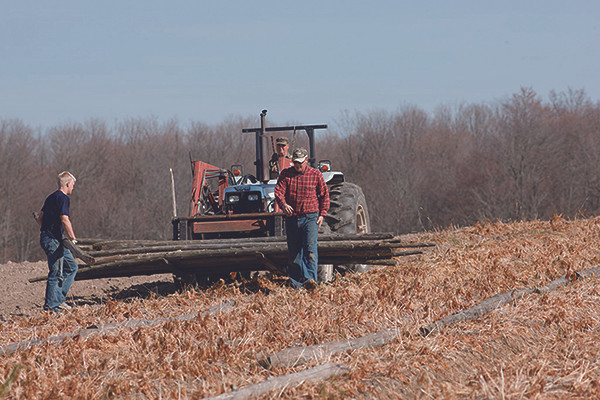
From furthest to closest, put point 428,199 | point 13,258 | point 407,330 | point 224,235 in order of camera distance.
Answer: point 428,199 → point 13,258 → point 224,235 → point 407,330

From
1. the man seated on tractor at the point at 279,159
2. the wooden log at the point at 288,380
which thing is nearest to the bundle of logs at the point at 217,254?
the man seated on tractor at the point at 279,159

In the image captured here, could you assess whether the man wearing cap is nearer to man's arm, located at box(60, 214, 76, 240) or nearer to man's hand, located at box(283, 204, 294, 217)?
man's hand, located at box(283, 204, 294, 217)

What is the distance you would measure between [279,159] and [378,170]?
141ft

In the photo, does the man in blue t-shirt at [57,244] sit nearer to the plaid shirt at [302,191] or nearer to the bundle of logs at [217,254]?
the bundle of logs at [217,254]

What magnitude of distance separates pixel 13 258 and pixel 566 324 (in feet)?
137

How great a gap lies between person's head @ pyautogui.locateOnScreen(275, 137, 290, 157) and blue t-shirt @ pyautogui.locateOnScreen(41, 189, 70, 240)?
3.16 m

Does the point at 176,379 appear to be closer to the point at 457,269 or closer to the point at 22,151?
the point at 457,269

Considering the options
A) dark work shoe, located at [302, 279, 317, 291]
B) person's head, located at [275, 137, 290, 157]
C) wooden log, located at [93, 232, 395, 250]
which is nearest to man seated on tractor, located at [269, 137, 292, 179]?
person's head, located at [275, 137, 290, 157]

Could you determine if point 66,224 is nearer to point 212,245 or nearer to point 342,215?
point 212,245

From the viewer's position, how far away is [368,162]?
179ft

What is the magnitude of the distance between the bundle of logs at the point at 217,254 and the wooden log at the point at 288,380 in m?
3.63

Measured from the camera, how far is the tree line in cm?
4606

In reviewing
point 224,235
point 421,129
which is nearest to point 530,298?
point 224,235

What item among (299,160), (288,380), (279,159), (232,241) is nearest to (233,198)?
(279,159)
